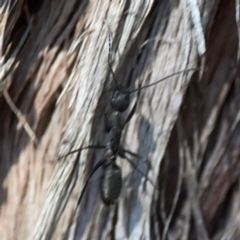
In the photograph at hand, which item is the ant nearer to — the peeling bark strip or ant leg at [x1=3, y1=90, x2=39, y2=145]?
the peeling bark strip

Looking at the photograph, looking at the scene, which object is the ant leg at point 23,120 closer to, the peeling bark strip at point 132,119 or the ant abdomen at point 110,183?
the peeling bark strip at point 132,119

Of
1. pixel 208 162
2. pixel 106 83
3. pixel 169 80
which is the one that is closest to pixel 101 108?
pixel 106 83

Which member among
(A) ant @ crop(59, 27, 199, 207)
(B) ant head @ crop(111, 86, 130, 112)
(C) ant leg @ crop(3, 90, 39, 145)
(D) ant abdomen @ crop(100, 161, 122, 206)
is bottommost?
(D) ant abdomen @ crop(100, 161, 122, 206)

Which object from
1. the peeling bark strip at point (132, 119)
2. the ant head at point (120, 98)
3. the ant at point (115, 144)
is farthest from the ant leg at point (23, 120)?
the ant head at point (120, 98)

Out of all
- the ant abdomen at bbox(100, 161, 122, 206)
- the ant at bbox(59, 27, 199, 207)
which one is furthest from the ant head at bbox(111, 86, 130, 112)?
the ant abdomen at bbox(100, 161, 122, 206)

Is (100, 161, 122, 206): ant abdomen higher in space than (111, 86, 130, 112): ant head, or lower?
lower
